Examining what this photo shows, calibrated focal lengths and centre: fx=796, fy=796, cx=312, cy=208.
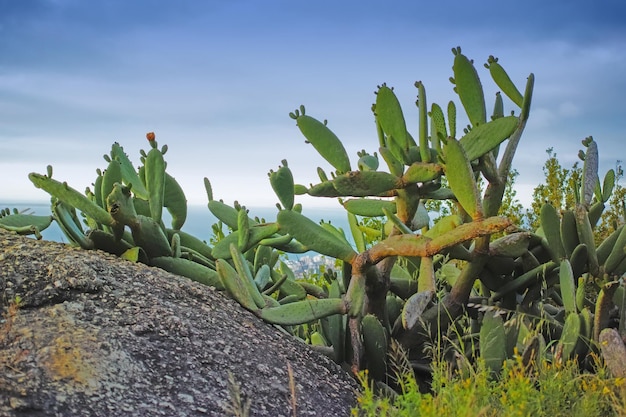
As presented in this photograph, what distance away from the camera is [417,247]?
3.62 metres

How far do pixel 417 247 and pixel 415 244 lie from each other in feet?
0.05

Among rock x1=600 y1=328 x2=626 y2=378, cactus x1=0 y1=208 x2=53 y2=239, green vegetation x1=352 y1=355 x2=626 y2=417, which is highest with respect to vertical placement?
cactus x1=0 y1=208 x2=53 y2=239

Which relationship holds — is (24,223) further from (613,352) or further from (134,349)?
(613,352)

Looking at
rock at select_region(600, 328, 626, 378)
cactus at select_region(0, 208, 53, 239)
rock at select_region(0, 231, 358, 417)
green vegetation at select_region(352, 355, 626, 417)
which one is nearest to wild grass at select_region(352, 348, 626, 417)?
green vegetation at select_region(352, 355, 626, 417)

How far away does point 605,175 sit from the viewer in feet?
14.6

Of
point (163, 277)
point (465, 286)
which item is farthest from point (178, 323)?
point (465, 286)

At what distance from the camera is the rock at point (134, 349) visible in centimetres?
268

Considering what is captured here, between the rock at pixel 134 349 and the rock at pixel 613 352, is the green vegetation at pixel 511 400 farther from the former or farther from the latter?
the rock at pixel 134 349

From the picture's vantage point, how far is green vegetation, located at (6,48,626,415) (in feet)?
11.8

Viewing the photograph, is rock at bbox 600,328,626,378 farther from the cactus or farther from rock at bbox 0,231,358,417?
the cactus

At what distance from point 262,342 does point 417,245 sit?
83cm

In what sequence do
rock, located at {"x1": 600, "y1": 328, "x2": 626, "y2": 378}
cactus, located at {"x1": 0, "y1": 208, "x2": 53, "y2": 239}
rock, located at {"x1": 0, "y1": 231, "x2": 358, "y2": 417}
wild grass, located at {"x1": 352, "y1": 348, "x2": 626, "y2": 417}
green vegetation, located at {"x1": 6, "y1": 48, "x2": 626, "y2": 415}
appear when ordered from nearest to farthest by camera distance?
wild grass, located at {"x1": 352, "y1": 348, "x2": 626, "y2": 417} → rock, located at {"x1": 0, "y1": 231, "x2": 358, "y2": 417} → rock, located at {"x1": 600, "y1": 328, "x2": 626, "y2": 378} → green vegetation, located at {"x1": 6, "y1": 48, "x2": 626, "y2": 415} → cactus, located at {"x1": 0, "y1": 208, "x2": 53, "y2": 239}

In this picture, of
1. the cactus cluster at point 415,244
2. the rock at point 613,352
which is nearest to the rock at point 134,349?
the cactus cluster at point 415,244

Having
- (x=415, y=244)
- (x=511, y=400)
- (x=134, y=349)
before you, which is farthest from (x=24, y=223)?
(x=511, y=400)
